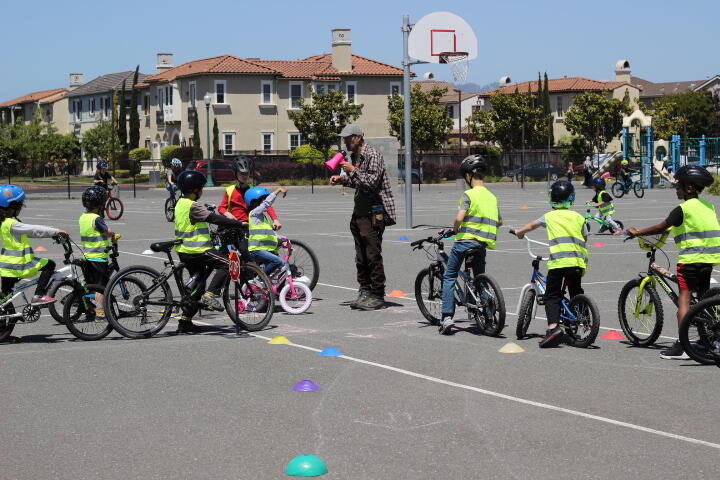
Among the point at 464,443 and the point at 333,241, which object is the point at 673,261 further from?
the point at 464,443

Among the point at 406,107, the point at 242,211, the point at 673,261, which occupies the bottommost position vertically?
the point at 673,261

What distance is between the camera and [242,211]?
1247 cm

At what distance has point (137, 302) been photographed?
399 inches

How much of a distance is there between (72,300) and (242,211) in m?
2.92

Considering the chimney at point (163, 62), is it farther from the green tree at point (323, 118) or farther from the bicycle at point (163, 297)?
the bicycle at point (163, 297)

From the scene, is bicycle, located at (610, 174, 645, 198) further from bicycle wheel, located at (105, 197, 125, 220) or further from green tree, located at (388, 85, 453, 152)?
green tree, located at (388, 85, 453, 152)

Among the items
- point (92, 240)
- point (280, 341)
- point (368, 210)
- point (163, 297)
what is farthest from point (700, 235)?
point (92, 240)

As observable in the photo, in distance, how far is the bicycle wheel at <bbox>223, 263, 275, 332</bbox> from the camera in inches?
413

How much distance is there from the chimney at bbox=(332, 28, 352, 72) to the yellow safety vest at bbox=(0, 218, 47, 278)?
7585cm

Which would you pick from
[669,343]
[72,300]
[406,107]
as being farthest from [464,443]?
[406,107]

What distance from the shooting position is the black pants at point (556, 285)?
31.1 feet

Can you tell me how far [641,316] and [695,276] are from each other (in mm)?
759

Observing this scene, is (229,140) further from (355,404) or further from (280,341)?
(355,404)

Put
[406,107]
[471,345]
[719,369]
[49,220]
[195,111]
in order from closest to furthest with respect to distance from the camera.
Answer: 1. [719,369]
2. [471,345]
3. [406,107]
4. [49,220]
5. [195,111]
